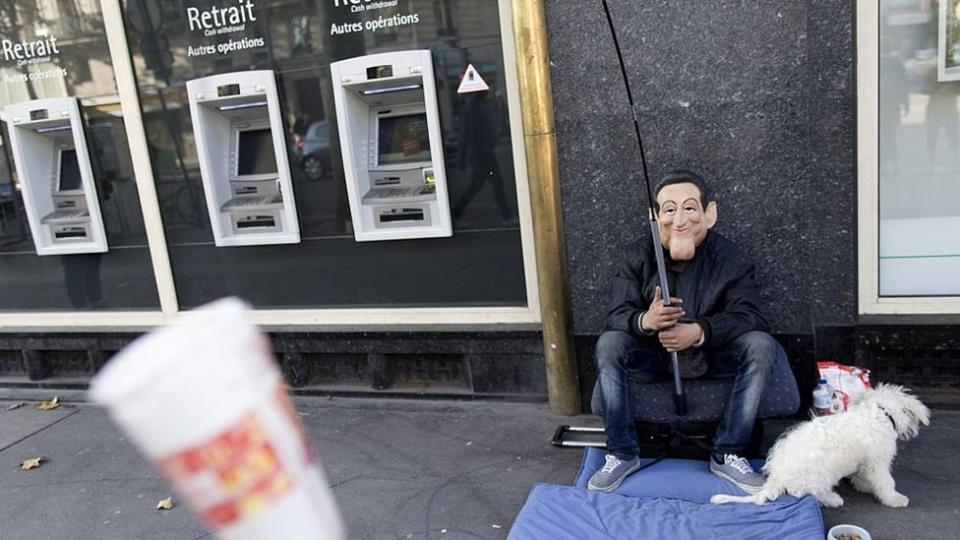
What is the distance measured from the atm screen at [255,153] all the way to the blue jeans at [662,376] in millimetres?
2539

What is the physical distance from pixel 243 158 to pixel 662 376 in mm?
2997

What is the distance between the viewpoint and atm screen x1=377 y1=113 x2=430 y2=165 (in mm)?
4387

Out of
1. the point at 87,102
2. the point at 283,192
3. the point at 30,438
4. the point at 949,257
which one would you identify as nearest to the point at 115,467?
the point at 30,438

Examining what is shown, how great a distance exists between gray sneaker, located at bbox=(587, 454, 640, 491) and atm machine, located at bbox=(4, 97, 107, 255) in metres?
3.89

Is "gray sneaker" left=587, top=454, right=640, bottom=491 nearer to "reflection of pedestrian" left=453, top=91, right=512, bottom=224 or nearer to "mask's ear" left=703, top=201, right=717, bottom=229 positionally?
"mask's ear" left=703, top=201, right=717, bottom=229

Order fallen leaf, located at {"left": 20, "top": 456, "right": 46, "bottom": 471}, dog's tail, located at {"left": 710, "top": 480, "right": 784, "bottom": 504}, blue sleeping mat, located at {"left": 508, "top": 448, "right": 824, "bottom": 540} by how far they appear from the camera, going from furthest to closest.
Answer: fallen leaf, located at {"left": 20, "top": 456, "right": 46, "bottom": 471} → dog's tail, located at {"left": 710, "top": 480, "right": 784, "bottom": 504} → blue sleeping mat, located at {"left": 508, "top": 448, "right": 824, "bottom": 540}

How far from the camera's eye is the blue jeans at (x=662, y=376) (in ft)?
10.6

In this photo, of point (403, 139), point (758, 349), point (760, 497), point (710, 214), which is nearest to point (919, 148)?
point (710, 214)

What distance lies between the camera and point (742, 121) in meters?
3.67

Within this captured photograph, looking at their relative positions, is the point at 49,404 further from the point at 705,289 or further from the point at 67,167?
the point at 705,289

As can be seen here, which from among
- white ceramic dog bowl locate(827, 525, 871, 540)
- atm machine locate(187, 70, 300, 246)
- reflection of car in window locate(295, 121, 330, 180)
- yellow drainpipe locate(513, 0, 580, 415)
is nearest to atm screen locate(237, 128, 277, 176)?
atm machine locate(187, 70, 300, 246)

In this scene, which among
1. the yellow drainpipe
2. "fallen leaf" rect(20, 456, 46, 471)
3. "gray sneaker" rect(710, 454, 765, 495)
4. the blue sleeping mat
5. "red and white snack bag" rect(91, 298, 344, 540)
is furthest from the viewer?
"fallen leaf" rect(20, 456, 46, 471)

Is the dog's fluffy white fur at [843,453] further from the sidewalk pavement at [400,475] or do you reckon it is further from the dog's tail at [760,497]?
the sidewalk pavement at [400,475]

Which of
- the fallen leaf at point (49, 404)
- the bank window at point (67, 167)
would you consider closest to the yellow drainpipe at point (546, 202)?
the bank window at point (67, 167)
